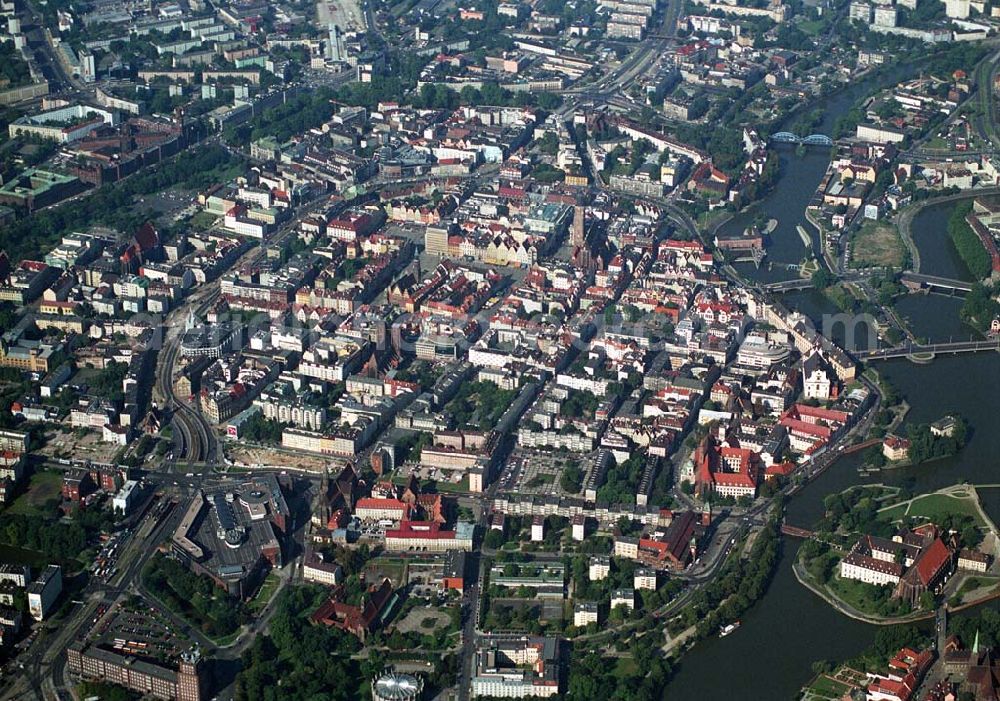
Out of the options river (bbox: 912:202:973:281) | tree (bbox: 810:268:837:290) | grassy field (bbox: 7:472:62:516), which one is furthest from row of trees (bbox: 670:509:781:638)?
river (bbox: 912:202:973:281)

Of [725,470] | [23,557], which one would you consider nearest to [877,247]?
[725,470]

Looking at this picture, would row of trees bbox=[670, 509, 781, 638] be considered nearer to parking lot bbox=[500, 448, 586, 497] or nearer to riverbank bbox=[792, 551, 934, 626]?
riverbank bbox=[792, 551, 934, 626]

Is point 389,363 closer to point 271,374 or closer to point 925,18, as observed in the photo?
point 271,374

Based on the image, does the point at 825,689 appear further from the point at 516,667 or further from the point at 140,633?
the point at 140,633

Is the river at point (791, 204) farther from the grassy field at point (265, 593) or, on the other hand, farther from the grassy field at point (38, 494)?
the grassy field at point (38, 494)

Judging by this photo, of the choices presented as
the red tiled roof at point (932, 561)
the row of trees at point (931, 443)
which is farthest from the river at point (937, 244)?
the red tiled roof at point (932, 561)
